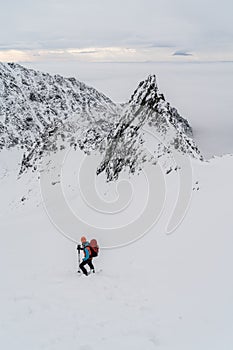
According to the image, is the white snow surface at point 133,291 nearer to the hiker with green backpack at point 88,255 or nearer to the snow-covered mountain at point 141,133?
the hiker with green backpack at point 88,255

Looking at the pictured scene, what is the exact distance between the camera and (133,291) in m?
9.05

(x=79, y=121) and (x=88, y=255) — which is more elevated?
(x=79, y=121)

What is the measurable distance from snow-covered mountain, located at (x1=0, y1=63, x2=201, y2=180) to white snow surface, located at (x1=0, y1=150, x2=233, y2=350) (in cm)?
935

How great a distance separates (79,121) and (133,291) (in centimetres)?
3936

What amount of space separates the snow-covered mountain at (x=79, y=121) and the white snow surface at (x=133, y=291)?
30.7 ft

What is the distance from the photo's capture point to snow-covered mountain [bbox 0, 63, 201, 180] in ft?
77.4

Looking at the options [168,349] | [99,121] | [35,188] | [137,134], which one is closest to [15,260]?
[168,349]

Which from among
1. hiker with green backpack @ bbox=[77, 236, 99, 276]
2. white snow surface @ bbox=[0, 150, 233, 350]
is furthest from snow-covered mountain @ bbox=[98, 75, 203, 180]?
hiker with green backpack @ bbox=[77, 236, 99, 276]

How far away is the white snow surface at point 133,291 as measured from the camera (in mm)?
6789

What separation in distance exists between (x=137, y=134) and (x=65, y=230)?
1026cm

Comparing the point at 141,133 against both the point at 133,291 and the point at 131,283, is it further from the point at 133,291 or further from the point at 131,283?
the point at 133,291

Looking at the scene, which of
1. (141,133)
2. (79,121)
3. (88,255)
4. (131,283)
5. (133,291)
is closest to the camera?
(133,291)

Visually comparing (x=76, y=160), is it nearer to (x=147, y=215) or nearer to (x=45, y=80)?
(x=147, y=215)

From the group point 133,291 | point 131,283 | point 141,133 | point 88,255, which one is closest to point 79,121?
point 141,133
